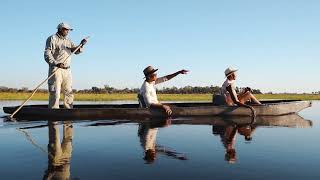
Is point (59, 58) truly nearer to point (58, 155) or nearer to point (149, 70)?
point (149, 70)

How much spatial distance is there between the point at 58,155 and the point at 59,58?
8.98 metres

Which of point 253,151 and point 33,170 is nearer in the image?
point 33,170

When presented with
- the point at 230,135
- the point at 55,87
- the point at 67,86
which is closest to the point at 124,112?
the point at 67,86

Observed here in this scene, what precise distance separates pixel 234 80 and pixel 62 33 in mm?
6847

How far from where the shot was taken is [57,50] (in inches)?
630

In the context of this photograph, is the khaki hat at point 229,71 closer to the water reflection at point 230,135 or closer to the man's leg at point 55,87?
the water reflection at point 230,135

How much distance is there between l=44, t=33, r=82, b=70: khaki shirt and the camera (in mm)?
15734

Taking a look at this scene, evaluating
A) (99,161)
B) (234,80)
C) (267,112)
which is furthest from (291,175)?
(267,112)

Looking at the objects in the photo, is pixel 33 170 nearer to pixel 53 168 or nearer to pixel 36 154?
pixel 53 168

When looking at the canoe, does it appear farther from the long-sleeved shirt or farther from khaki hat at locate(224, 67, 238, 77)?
khaki hat at locate(224, 67, 238, 77)

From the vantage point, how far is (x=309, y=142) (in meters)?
9.97

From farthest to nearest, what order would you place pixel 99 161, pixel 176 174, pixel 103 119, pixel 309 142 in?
pixel 103 119
pixel 309 142
pixel 99 161
pixel 176 174

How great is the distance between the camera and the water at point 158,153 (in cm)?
617

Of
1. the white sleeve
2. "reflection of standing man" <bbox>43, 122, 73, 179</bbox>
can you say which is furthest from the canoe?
"reflection of standing man" <bbox>43, 122, 73, 179</bbox>
